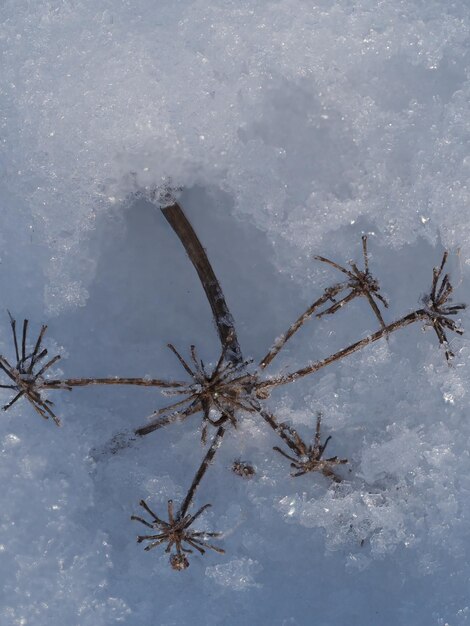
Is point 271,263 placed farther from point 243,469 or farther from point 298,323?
point 243,469

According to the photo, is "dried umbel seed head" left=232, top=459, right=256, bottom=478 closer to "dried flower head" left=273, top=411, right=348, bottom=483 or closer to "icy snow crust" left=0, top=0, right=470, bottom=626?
"icy snow crust" left=0, top=0, right=470, bottom=626

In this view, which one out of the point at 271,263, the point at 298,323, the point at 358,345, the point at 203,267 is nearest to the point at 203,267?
the point at 203,267

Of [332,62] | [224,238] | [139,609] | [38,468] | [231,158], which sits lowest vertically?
[139,609]

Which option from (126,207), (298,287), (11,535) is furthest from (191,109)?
(11,535)

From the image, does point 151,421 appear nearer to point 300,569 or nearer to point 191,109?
point 300,569

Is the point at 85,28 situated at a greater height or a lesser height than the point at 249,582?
greater

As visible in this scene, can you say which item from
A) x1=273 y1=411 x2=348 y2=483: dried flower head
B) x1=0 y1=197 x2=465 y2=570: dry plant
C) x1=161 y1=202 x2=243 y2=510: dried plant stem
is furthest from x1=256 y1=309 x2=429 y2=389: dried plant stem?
x1=161 y1=202 x2=243 y2=510: dried plant stem
